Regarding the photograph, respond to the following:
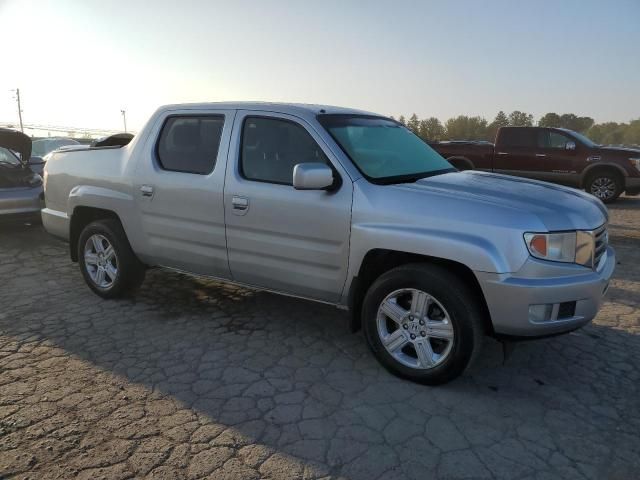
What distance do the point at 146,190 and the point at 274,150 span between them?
130 cm

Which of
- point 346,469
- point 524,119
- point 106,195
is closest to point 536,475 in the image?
point 346,469

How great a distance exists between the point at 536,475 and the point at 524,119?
86.1 meters

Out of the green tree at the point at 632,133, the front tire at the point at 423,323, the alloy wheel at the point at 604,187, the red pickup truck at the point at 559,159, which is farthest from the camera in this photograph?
the green tree at the point at 632,133

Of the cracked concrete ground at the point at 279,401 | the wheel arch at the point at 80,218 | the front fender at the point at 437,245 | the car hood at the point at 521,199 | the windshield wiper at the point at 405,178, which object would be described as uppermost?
the windshield wiper at the point at 405,178

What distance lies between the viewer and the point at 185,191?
4156 mm

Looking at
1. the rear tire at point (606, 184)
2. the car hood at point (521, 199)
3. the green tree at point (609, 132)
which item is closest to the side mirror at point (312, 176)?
the car hood at point (521, 199)

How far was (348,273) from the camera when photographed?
138 inches

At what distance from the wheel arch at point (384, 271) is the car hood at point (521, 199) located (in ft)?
1.34

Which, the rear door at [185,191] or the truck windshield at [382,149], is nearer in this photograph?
the truck windshield at [382,149]

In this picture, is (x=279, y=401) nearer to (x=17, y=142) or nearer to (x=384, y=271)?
(x=384, y=271)

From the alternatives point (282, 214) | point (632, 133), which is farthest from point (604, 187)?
point (632, 133)

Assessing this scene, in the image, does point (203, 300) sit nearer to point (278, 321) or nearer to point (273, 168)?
point (278, 321)

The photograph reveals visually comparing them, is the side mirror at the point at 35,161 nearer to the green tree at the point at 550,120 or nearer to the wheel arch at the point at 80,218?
the wheel arch at the point at 80,218

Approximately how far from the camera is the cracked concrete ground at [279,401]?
257 cm
